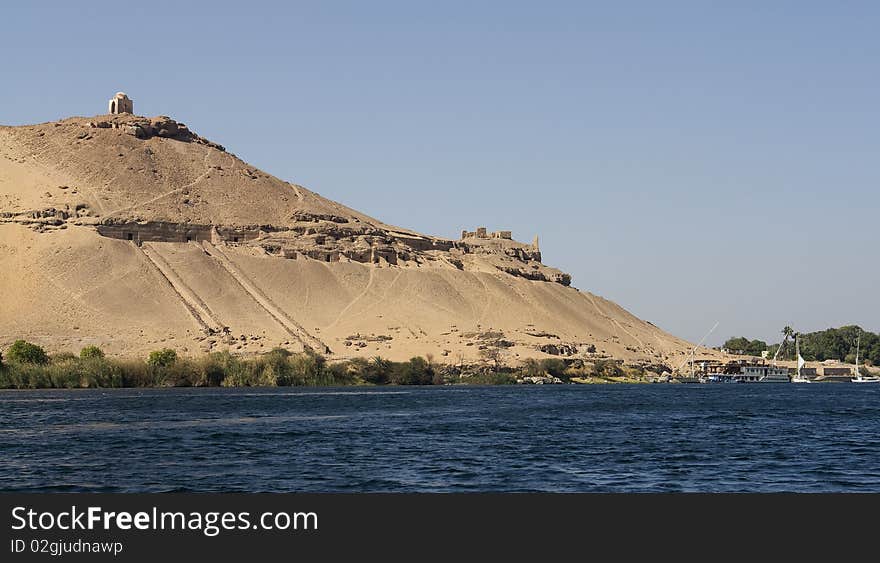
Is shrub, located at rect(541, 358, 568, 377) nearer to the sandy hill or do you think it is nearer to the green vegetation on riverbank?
the green vegetation on riverbank

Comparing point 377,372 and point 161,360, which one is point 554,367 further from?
point 161,360

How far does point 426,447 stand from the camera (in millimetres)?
48031

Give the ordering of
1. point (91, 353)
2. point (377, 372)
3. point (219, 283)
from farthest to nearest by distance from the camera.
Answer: point (219, 283) < point (377, 372) < point (91, 353)

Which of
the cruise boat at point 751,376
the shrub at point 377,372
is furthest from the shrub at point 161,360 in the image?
the cruise boat at point 751,376

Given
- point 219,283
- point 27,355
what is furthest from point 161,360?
point 219,283

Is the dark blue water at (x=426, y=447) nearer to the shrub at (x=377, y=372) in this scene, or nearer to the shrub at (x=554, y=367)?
the shrub at (x=377, y=372)

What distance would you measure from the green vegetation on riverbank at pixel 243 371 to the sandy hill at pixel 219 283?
6826 mm

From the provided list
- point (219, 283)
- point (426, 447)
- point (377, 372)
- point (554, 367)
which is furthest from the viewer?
point (219, 283)

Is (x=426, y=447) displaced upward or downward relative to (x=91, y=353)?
downward

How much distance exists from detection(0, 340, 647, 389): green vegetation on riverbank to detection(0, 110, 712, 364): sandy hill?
683 centimetres

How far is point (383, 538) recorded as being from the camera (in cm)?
2095

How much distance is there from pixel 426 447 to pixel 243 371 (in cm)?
7169

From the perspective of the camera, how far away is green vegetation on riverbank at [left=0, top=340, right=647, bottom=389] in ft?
352

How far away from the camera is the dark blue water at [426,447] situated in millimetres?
36562
